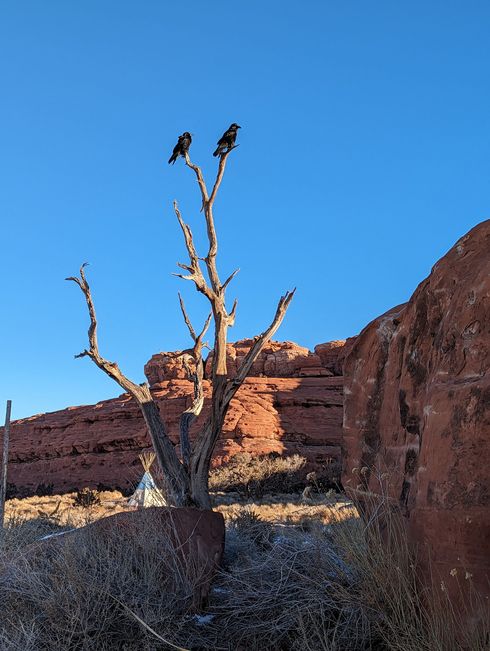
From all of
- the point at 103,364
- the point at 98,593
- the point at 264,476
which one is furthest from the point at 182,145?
the point at 264,476

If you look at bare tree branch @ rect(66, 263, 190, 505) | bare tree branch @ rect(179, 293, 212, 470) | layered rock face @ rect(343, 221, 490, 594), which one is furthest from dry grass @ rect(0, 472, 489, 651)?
bare tree branch @ rect(179, 293, 212, 470)

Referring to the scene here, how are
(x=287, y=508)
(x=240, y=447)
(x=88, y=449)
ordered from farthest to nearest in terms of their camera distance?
(x=88, y=449) < (x=240, y=447) < (x=287, y=508)

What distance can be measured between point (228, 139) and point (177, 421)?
68.9 feet

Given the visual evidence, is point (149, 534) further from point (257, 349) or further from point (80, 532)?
point (257, 349)

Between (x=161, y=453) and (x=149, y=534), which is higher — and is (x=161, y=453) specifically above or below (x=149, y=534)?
above

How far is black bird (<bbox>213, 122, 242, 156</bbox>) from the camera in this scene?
13571 millimetres

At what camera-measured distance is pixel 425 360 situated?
512 cm

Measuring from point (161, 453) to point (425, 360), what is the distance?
25.5 ft

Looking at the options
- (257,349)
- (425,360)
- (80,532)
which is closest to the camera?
(425,360)

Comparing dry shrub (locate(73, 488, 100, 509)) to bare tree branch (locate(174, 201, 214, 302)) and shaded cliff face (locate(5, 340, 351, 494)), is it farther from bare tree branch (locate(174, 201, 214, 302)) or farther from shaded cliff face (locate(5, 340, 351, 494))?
bare tree branch (locate(174, 201, 214, 302))

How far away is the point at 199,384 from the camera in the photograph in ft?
47.8

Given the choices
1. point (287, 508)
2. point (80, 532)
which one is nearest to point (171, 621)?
point (80, 532)

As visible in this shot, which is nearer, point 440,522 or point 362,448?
point 440,522

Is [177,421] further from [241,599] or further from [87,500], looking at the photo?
[241,599]
